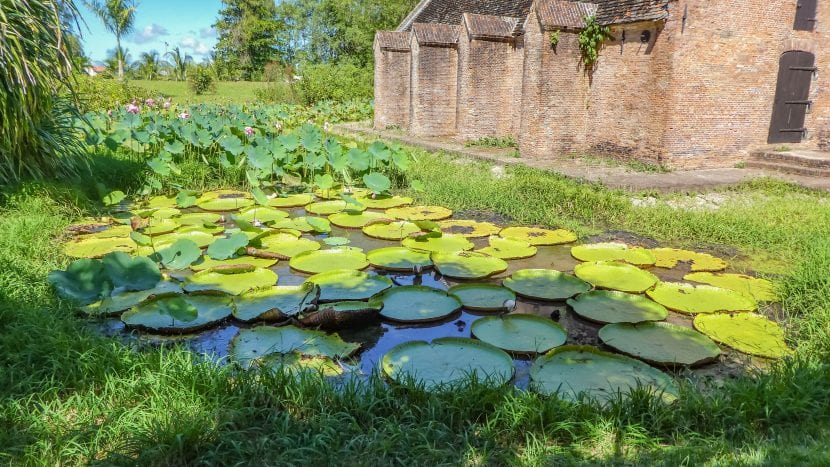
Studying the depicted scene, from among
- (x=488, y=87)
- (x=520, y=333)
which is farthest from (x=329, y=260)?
(x=488, y=87)

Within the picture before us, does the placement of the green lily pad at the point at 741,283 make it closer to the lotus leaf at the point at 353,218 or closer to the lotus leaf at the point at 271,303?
the lotus leaf at the point at 271,303

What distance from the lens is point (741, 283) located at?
4.98m

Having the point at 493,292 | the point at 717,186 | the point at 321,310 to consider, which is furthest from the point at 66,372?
the point at 717,186

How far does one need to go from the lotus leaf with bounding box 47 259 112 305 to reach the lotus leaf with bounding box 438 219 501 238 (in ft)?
12.4

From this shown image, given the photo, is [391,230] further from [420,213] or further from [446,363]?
[446,363]

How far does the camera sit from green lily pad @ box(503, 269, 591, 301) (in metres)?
4.77

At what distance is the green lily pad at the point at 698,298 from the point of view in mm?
4434

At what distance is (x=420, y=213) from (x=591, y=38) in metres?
6.59

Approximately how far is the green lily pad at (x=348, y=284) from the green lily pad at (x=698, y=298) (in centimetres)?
230

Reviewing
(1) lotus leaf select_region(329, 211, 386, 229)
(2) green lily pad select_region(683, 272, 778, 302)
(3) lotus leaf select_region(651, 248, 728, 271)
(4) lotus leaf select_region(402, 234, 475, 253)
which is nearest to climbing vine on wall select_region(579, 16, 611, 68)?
(1) lotus leaf select_region(329, 211, 386, 229)

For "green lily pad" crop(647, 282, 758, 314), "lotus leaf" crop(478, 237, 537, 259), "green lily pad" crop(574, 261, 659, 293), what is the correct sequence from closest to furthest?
1. "green lily pad" crop(647, 282, 758, 314)
2. "green lily pad" crop(574, 261, 659, 293)
3. "lotus leaf" crop(478, 237, 537, 259)

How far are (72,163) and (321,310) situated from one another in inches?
194

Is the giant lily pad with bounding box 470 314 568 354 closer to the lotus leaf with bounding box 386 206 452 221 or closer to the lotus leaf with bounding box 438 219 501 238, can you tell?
the lotus leaf with bounding box 438 219 501 238

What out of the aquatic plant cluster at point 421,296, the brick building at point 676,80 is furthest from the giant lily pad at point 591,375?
the brick building at point 676,80
